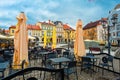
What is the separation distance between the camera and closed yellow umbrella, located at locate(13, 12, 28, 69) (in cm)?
815

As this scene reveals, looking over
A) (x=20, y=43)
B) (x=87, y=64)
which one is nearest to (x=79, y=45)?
(x=87, y=64)

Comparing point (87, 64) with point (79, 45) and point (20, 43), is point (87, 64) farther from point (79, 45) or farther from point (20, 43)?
point (20, 43)

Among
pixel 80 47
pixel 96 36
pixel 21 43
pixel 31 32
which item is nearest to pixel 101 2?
pixel 80 47

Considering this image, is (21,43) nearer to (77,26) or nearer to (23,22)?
(23,22)

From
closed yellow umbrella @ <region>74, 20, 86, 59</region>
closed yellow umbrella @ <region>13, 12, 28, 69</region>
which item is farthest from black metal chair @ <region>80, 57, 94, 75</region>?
closed yellow umbrella @ <region>13, 12, 28, 69</region>

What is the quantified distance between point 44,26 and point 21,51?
76.9 meters

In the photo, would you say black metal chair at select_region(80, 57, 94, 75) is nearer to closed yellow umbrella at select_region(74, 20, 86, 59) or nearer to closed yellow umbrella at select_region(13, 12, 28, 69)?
closed yellow umbrella at select_region(74, 20, 86, 59)

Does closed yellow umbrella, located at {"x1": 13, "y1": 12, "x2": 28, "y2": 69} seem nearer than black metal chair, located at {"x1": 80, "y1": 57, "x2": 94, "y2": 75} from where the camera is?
Yes

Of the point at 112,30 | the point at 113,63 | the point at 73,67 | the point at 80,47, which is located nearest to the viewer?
the point at 73,67

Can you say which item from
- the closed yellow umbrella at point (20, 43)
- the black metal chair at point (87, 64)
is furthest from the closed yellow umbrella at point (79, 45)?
the closed yellow umbrella at point (20, 43)

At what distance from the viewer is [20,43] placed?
8.34 meters

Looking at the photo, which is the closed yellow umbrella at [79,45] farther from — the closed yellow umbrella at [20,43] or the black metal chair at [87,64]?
the closed yellow umbrella at [20,43]

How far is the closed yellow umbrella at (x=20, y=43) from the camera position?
8148 millimetres

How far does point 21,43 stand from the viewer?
27.4 feet
